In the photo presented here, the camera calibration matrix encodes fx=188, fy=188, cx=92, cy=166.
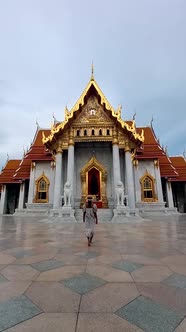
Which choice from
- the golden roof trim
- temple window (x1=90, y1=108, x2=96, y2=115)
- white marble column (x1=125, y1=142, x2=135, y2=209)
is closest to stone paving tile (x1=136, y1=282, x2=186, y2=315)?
white marble column (x1=125, y1=142, x2=135, y2=209)

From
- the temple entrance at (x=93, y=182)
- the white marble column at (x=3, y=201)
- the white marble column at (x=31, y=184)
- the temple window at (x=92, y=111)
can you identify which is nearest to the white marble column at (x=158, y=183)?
the temple entrance at (x=93, y=182)

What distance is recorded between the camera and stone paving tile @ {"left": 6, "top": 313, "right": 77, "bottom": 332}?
1.44m

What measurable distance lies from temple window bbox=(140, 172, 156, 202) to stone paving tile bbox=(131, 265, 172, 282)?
14.3 meters

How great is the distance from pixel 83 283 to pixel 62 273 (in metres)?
0.46

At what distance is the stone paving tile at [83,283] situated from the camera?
2.15 metres

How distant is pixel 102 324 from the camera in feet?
4.99

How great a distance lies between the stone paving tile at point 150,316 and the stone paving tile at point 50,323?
0.43m

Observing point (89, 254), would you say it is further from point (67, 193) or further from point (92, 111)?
point (92, 111)

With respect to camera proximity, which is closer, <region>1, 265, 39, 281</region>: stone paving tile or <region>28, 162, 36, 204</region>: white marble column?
<region>1, 265, 39, 281</region>: stone paving tile

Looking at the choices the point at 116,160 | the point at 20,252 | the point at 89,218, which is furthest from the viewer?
the point at 116,160

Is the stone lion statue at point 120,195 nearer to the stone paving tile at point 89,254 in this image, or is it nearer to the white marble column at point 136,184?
the white marble column at point 136,184

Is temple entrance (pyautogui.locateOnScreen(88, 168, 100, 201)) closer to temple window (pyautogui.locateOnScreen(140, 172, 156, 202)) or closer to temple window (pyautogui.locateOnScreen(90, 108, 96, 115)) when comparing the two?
temple window (pyautogui.locateOnScreen(140, 172, 156, 202))

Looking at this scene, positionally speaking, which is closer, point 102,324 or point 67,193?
point 102,324

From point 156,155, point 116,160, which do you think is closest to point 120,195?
point 116,160
